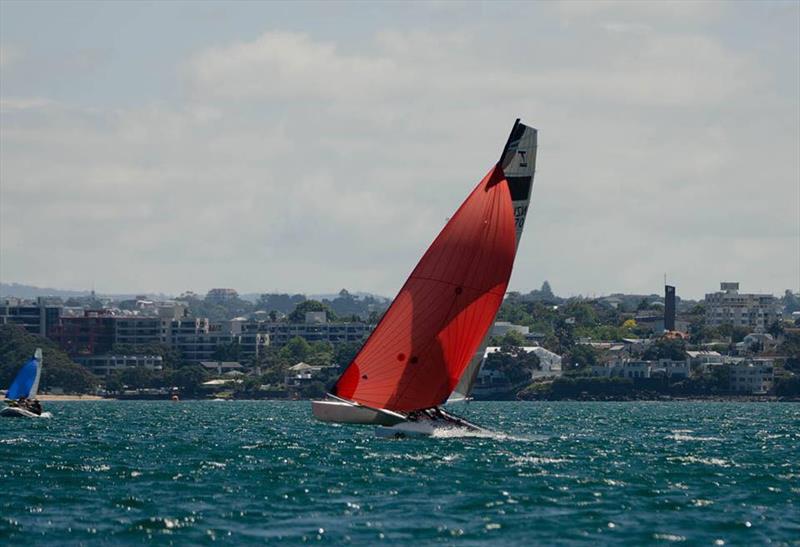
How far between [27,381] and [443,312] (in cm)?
5560

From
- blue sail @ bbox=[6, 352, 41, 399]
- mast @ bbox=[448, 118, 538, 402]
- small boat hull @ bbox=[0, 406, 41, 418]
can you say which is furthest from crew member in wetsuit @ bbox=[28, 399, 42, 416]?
mast @ bbox=[448, 118, 538, 402]

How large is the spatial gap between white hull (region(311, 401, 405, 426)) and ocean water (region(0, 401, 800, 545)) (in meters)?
1.08

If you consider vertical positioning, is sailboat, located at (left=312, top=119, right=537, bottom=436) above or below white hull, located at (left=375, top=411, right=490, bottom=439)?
above

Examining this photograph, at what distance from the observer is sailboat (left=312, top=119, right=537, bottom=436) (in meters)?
69.0

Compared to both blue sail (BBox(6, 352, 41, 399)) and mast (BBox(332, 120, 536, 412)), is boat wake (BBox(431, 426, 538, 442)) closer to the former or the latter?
mast (BBox(332, 120, 536, 412))

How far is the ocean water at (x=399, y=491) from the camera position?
41969mm

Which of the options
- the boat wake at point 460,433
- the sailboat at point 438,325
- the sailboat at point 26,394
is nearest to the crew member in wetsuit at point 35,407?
the sailboat at point 26,394

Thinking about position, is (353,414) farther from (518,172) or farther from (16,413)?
(16,413)

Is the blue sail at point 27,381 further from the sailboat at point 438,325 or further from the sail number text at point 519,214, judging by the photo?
the sail number text at point 519,214

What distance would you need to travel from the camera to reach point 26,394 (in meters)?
119

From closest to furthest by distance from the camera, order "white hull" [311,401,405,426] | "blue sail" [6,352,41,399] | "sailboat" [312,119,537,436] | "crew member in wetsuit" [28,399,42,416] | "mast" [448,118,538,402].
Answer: "sailboat" [312,119,537,436] → "white hull" [311,401,405,426] → "mast" [448,118,538,402] → "crew member in wetsuit" [28,399,42,416] → "blue sail" [6,352,41,399]

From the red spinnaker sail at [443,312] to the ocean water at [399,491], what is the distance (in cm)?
245

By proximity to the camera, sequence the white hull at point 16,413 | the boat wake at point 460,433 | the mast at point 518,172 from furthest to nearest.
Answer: the white hull at point 16,413 < the mast at point 518,172 < the boat wake at point 460,433

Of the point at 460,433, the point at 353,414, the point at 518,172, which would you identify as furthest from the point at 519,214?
the point at 353,414
